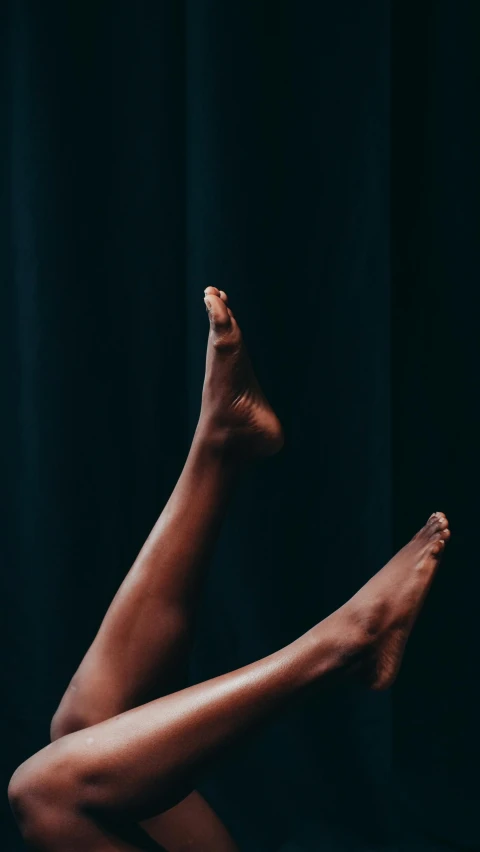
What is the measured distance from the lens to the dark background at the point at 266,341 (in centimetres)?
150

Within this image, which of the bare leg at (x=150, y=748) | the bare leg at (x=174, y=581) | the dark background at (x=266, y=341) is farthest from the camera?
the dark background at (x=266, y=341)

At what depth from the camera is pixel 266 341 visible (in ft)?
5.07

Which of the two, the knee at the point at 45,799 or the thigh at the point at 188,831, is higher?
the knee at the point at 45,799

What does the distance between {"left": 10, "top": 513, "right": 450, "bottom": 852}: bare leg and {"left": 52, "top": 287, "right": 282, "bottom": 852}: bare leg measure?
11 centimetres

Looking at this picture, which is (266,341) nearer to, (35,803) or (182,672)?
(182,672)

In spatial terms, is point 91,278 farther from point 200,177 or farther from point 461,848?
point 461,848

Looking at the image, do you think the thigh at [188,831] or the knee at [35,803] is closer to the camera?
the knee at [35,803]

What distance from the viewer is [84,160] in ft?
5.20

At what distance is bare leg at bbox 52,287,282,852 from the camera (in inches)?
41.8

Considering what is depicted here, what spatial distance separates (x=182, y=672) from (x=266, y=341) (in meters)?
0.59

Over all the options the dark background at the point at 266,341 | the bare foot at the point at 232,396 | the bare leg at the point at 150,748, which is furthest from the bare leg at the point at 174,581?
the dark background at the point at 266,341

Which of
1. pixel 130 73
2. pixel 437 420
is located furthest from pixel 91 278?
pixel 437 420

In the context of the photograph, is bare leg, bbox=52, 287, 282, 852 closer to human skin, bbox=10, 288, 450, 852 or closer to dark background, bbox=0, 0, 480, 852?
human skin, bbox=10, 288, 450, 852

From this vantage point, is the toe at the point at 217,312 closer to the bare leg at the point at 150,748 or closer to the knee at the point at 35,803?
the bare leg at the point at 150,748
